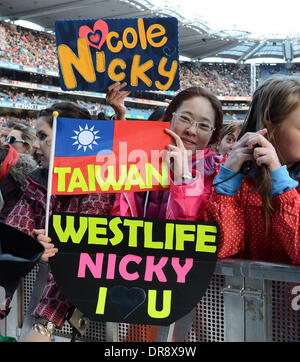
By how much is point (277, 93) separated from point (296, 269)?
1.80ft

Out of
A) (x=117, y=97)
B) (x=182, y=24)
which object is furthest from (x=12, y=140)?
(x=182, y=24)

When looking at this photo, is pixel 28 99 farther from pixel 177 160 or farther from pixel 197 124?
pixel 177 160

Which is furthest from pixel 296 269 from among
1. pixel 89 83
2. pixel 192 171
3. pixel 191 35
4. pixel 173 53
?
pixel 191 35

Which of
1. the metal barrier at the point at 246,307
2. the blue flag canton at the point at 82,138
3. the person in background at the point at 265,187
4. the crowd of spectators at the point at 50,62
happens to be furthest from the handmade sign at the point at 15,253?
the crowd of spectators at the point at 50,62

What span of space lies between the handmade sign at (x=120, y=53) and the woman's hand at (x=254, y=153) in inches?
22.8

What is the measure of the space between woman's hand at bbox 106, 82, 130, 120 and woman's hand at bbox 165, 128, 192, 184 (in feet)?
1.22

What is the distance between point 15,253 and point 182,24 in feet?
78.4

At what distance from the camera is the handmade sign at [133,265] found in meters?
1.37

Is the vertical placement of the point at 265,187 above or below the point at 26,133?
below

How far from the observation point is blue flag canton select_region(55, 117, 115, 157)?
1.63 m

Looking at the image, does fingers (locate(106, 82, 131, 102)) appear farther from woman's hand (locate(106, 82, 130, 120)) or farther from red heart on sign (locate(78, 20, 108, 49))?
red heart on sign (locate(78, 20, 108, 49))

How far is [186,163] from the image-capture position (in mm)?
1539

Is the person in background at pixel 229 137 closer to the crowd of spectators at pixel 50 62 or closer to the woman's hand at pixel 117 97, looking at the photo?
the woman's hand at pixel 117 97

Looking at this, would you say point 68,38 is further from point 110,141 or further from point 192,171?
point 192,171
